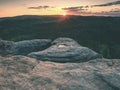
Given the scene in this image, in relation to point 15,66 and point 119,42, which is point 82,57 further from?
point 119,42

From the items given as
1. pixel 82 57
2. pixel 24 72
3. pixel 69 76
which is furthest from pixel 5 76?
pixel 82 57

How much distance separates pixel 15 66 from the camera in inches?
659

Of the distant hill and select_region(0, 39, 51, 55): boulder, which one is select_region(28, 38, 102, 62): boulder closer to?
select_region(0, 39, 51, 55): boulder

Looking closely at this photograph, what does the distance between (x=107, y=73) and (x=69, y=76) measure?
8.08ft

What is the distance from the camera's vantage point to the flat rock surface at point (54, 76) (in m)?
14.6

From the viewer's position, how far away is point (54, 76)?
15.7 m

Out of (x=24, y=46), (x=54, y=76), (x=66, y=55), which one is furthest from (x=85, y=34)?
(x=54, y=76)

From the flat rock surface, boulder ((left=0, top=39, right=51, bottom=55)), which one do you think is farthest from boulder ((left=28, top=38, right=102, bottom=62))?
boulder ((left=0, top=39, right=51, bottom=55))

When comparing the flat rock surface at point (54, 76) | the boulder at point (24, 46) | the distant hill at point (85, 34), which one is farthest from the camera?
the distant hill at point (85, 34)

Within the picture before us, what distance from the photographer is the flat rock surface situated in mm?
14641

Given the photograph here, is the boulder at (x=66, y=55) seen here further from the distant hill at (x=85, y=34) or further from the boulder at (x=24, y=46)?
the distant hill at (x=85, y=34)

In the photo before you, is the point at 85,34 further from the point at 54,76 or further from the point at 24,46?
the point at 54,76

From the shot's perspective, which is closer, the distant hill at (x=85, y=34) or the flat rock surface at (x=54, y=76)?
the flat rock surface at (x=54, y=76)

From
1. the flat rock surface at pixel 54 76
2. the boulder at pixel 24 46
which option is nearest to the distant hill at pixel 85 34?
the boulder at pixel 24 46
